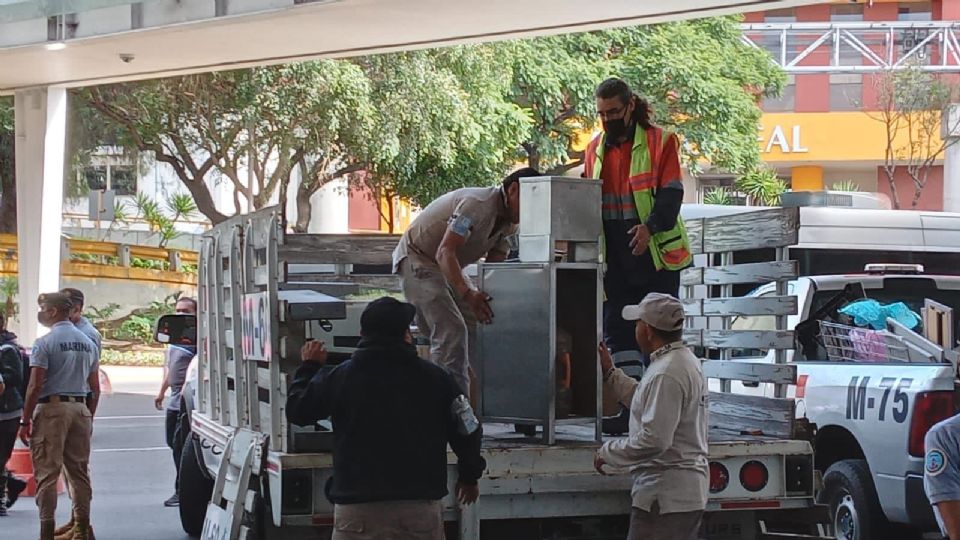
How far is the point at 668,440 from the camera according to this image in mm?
5711

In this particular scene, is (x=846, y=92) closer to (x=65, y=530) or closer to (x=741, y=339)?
(x=65, y=530)

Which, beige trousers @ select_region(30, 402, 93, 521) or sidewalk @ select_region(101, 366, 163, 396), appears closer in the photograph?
beige trousers @ select_region(30, 402, 93, 521)

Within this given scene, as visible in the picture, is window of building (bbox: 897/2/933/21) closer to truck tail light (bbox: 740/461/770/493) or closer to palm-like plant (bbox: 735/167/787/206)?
palm-like plant (bbox: 735/167/787/206)

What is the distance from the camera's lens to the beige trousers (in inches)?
396

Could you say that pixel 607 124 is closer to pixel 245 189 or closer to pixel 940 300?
pixel 940 300

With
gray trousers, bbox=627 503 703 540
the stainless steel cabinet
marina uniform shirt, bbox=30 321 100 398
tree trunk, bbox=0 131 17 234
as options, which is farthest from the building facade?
gray trousers, bbox=627 503 703 540

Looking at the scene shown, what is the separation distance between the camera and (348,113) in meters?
23.9

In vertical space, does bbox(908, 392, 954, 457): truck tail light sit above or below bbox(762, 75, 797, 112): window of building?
below

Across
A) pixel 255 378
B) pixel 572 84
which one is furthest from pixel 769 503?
pixel 572 84

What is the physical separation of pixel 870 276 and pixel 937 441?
4.45 m

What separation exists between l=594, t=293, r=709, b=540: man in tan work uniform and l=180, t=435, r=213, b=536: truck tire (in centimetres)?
454

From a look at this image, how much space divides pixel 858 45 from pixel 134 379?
1919 cm

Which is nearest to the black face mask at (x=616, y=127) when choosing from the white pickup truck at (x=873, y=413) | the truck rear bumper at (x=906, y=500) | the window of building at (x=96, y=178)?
the white pickup truck at (x=873, y=413)

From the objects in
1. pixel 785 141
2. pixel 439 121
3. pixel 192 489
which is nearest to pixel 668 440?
pixel 192 489
